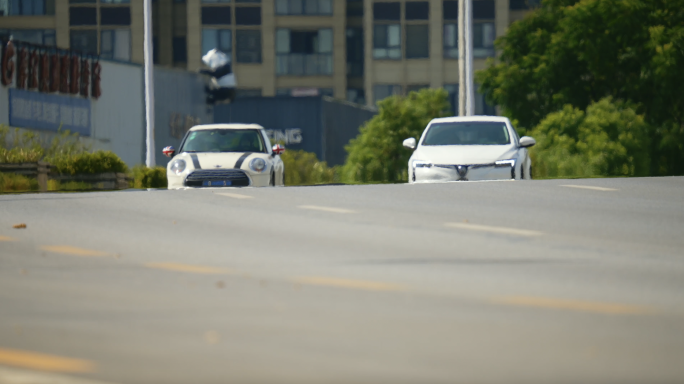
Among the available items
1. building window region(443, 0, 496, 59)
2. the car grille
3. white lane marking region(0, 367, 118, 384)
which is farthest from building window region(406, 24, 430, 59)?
white lane marking region(0, 367, 118, 384)

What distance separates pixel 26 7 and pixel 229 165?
5138 cm

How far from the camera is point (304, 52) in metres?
72.8

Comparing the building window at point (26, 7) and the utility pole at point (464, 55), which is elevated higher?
the building window at point (26, 7)

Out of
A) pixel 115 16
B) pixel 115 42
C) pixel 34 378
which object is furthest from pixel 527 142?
pixel 115 16

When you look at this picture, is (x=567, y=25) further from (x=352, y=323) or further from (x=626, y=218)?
(x=352, y=323)

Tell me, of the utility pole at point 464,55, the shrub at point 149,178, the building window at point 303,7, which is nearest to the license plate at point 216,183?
the shrub at point 149,178

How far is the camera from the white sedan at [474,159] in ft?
70.7

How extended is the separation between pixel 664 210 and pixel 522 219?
197 centimetres

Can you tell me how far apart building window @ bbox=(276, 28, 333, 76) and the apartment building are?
0.05 meters

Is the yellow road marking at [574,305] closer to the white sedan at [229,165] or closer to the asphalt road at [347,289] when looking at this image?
the asphalt road at [347,289]

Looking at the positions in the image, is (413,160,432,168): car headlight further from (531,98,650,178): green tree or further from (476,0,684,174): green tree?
(476,0,684,174): green tree

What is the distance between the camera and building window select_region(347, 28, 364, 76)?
74.1 metres

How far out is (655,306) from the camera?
9273mm

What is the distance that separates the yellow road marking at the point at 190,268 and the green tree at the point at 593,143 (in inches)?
855
